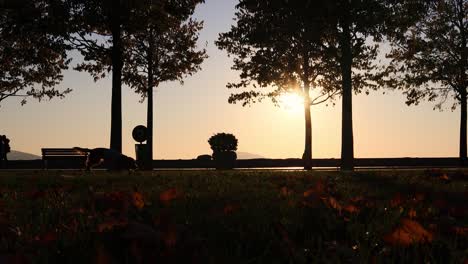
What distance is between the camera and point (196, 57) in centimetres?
2792

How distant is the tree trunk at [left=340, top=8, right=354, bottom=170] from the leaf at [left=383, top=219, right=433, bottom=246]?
1962cm

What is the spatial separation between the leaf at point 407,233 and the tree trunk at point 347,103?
19.6 metres

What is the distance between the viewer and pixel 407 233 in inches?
97.0

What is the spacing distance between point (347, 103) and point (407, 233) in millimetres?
20050

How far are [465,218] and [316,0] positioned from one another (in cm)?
1731

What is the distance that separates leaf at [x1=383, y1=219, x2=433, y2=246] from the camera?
2412 millimetres

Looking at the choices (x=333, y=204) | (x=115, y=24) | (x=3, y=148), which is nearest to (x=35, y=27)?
(x=115, y=24)

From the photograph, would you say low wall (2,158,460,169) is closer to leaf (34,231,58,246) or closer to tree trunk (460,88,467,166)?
tree trunk (460,88,467,166)

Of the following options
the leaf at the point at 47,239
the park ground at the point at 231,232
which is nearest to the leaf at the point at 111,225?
the park ground at the point at 231,232

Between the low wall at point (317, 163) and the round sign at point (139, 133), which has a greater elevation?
the round sign at point (139, 133)

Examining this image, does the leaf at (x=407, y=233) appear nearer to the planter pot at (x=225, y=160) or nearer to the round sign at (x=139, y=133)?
the round sign at (x=139, y=133)

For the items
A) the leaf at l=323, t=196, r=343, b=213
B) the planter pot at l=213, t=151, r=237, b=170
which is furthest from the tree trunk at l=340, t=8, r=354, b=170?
the leaf at l=323, t=196, r=343, b=213

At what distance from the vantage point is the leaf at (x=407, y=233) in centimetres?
241

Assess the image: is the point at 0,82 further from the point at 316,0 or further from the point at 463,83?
the point at 463,83
